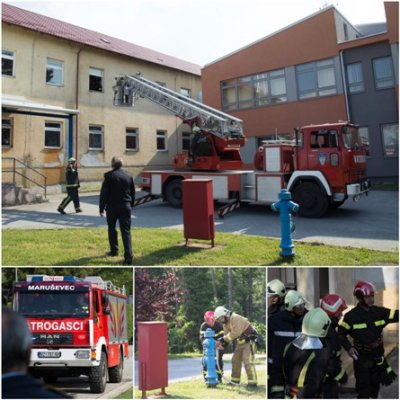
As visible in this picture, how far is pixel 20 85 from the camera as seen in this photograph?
1304cm

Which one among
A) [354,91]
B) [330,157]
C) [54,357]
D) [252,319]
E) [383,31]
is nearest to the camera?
[252,319]

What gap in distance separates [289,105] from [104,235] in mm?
10993

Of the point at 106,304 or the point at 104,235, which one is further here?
the point at 104,235

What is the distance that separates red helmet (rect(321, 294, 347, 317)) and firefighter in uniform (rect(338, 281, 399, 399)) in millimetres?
114

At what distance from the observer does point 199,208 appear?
6.09m

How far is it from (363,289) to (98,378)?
2959 millimetres

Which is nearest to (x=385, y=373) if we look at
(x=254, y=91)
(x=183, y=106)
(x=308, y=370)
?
(x=308, y=370)

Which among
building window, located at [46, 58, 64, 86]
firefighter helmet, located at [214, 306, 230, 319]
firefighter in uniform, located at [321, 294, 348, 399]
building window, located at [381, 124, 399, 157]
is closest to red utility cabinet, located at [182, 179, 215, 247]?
firefighter helmet, located at [214, 306, 230, 319]

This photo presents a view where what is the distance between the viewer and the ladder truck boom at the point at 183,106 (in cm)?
1054

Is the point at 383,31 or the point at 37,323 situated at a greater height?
the point at 383,31

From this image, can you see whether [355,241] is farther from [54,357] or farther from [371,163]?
[371,163]

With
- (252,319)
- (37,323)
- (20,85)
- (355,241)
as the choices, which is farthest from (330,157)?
(20,85)

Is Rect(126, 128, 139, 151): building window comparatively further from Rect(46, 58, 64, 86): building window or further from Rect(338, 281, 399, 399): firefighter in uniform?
Rect(338, 281, 399, 399): firefighter in uniform

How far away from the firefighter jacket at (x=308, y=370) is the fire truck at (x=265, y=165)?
505 centimetres
